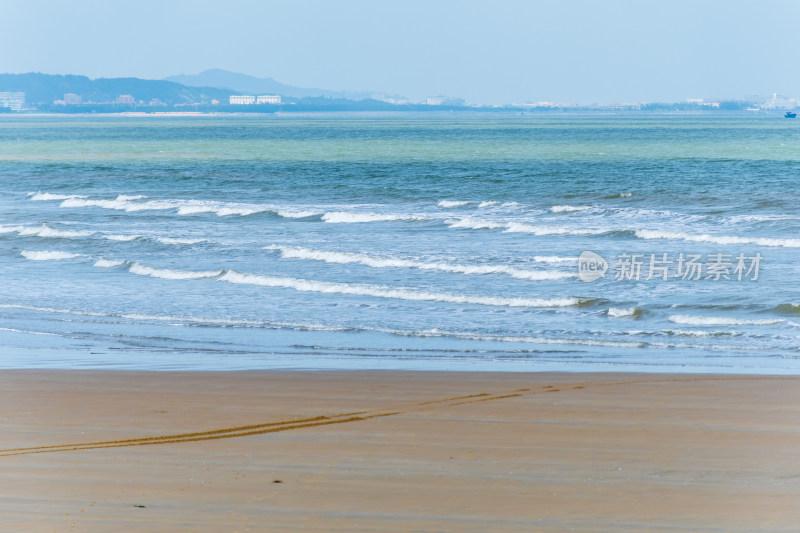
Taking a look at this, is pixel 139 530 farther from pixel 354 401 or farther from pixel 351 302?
pixel 351 302

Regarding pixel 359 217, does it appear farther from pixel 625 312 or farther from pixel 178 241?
pixel 625 312

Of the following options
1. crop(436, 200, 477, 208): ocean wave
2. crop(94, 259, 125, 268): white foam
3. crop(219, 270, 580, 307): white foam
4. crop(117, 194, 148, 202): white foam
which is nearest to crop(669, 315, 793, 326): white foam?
crop(219, 270, 580, 307): white foam

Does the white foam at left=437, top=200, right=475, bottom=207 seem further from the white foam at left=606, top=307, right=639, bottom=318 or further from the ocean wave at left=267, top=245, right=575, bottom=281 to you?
the white foam at left=606, top=307, right=639, bottom=318

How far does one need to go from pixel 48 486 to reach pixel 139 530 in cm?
96

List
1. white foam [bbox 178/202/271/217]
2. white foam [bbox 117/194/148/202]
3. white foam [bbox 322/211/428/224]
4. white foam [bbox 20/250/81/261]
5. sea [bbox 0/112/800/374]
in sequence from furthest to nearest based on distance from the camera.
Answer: white foam [bbox 117/194/148/202] < white foam [bbox 178/202/271/217] < white foam [bbox 322/211/428/224] < white foam [bbox 20/250/81/261] < sea [bbox 0/112/800/374]

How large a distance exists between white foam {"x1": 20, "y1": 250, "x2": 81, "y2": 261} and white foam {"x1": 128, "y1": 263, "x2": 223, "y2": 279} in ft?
10.3

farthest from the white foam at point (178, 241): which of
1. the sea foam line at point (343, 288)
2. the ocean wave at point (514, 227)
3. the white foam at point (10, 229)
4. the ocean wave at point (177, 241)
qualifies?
the ocean wave at point (514, 227)

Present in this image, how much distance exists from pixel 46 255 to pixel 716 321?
15957mm

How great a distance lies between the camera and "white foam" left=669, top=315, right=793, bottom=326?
12.7 meters

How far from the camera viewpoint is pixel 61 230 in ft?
87.4

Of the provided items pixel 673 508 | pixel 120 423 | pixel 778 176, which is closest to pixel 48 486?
pixel 120 423

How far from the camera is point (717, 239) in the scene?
22.1m
